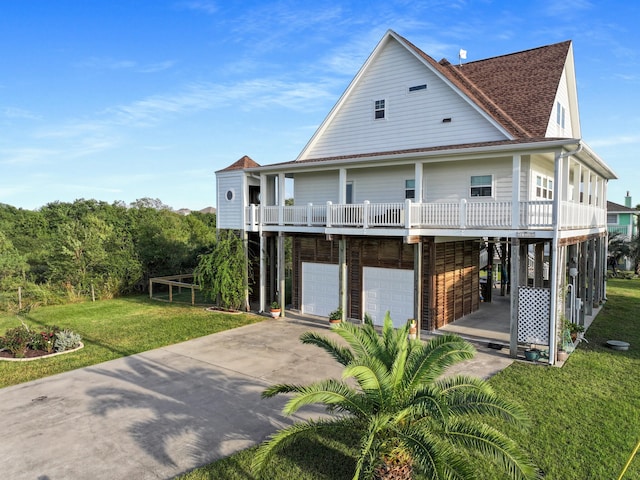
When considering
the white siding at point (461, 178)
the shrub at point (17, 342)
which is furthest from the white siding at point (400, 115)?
the shrub at point (17, 342)

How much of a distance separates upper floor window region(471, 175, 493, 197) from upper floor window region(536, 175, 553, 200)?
1.92m

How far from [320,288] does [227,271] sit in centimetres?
416

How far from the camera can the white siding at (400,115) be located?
15.2 m

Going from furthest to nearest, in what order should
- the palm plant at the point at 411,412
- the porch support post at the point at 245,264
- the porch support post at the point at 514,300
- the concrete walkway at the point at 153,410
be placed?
1. the porch support post at the point at 245,264
2. the porch support post at the point at 514,300
3. the concrete walkway at the point at 153,410
4. the palm plant at the point at 411,412

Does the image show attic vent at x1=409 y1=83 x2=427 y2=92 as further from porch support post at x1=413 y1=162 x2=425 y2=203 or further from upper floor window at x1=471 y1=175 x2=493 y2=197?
upper floor window at x1=471 y1=175 x2=493 y2=197

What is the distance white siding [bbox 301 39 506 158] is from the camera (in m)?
15.2

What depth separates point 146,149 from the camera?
103 feet

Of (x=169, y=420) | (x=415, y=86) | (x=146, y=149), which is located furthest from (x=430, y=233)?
(x=146, y=149)

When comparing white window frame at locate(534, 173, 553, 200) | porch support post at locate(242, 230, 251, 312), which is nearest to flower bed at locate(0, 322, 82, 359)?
porch support post at locate(242, 230, 251, 312)

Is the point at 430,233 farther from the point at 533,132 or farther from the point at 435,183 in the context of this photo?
the point at 533,132

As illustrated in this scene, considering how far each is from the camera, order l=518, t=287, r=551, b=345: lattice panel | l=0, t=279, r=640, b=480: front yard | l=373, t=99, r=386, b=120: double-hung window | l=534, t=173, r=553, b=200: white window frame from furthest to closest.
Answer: l=373, t=99, r=386, b=120: double-hung window < l=534, t=173, r=553, b=200: white window frame < l=518, t=287, r=551, b=345: lattice panel < l=0, t=279, r=640, b=480: front yard

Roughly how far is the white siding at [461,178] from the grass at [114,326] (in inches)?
353

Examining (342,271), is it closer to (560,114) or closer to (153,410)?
(153,410)

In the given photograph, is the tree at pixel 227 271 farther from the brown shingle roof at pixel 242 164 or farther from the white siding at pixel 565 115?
the white siding at pixel 565 115
